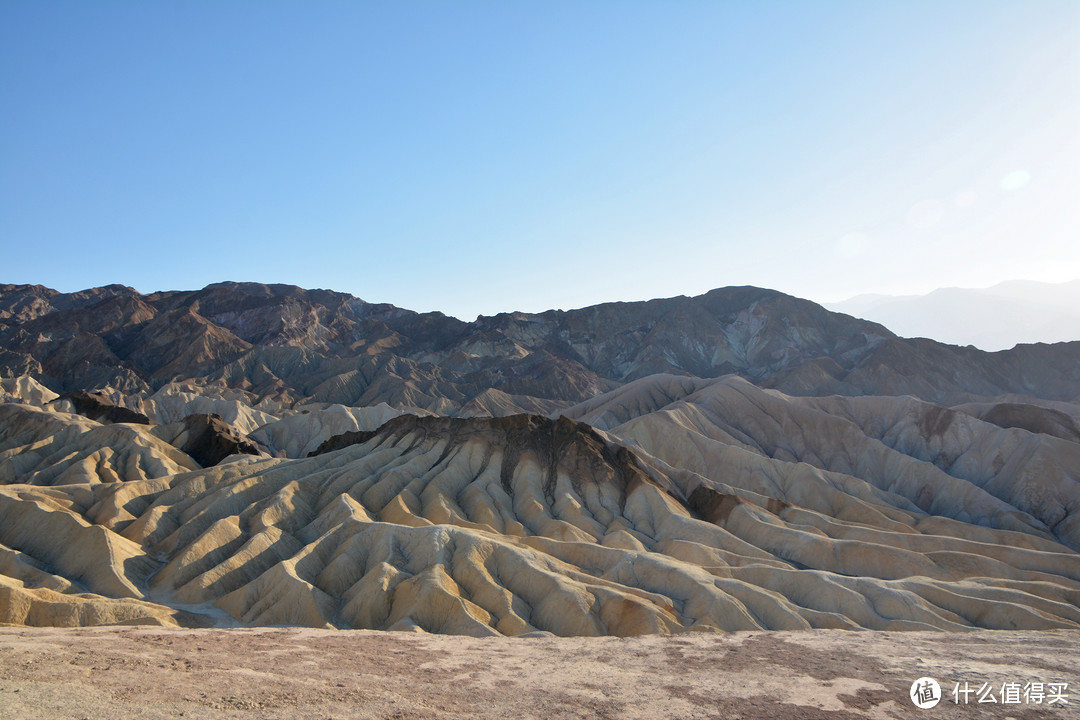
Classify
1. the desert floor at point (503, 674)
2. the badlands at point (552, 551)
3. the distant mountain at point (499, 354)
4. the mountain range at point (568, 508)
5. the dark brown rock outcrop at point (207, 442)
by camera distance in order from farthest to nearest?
1. the distant mountain at point (499, 354)
2. the dark brown rock outcrop at point (207, 442)
3. the mountain range at point (568, 508)
4. the badlands at point (552, 551)
5. the desert floor at point (503, 674)

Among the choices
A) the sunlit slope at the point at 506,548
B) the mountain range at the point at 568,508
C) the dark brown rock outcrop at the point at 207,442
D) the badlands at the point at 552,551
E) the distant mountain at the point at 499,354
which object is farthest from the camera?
the distant mountain at the point at 499,354

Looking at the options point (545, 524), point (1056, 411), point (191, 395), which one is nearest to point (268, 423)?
point (191, 395)

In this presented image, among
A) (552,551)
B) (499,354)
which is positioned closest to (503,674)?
(552,551)

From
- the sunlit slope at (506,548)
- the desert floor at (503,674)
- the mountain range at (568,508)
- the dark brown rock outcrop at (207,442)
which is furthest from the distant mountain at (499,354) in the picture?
the desert floor at (503,674)

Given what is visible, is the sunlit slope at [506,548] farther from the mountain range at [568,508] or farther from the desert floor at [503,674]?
the desert floor at [503,674]

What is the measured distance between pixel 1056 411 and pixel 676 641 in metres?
85.7

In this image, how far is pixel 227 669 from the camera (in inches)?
658

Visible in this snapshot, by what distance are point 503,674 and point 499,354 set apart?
159 m

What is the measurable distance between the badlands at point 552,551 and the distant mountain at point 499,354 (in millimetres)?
16667

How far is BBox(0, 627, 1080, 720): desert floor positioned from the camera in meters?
14.4

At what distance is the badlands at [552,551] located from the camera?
56.9 feet

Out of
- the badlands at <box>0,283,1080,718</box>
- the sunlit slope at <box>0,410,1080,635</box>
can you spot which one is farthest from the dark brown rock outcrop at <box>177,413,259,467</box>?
the sunlit slope at <box>0,410,1080,635</box>

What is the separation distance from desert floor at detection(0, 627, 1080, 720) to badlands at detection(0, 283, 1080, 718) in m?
0.12

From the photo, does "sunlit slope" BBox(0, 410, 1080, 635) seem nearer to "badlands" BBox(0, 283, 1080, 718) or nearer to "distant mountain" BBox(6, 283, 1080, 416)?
"badlands" BBox(0, 283, 1080, 718)
